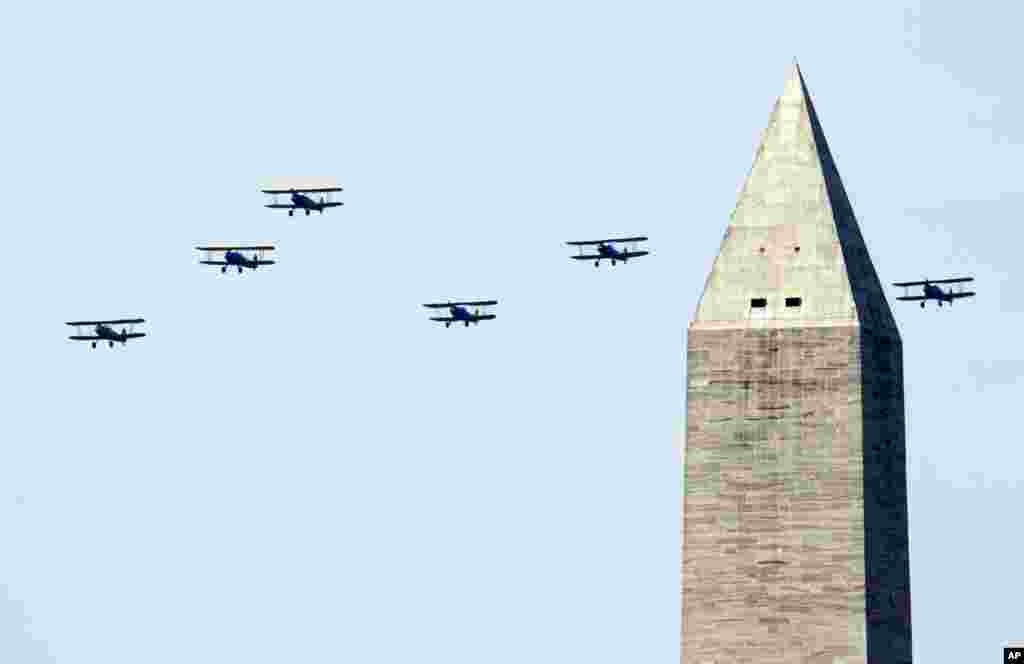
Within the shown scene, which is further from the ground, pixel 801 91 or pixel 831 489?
pixel 801 91

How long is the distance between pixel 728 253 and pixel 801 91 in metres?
8.30

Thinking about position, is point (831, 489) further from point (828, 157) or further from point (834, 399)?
point (828, 157)

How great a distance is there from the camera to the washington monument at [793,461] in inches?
6496

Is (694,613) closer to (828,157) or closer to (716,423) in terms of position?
(716,423)

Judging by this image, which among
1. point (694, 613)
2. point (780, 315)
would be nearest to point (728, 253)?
point (780, 315)

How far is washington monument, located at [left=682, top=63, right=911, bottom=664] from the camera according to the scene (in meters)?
165

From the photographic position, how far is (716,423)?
547ft

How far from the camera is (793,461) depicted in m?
166

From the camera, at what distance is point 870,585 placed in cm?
16538

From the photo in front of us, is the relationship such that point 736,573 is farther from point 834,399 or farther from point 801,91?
point 801,91

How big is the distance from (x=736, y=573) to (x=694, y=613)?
2322 mm

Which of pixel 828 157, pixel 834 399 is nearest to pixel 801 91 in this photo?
pixel 828 157

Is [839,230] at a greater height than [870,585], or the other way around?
[839,230]

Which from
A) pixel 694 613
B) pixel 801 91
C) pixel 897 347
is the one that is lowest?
pixel 694 613
